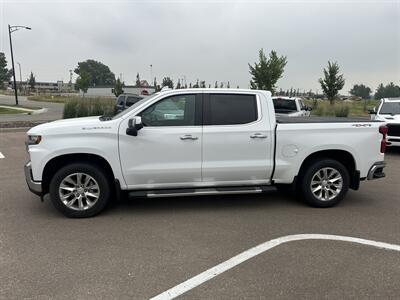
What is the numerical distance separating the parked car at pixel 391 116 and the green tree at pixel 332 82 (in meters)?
21.1

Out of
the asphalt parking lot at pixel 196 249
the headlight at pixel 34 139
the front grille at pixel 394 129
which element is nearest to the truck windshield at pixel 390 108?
the front grille at pixel 394 129

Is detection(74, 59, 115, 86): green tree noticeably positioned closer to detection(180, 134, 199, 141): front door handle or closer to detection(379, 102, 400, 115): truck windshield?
detection(379, 102, 400, 115): truck windshield

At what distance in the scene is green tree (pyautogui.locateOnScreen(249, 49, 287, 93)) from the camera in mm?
27641

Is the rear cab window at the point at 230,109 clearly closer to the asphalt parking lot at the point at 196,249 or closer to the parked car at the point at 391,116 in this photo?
the asphalt parking lot at the point at 196,249

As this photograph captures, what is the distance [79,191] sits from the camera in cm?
538

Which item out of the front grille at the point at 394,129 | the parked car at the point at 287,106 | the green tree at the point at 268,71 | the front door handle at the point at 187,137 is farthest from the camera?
the green tree at the point at 268,71

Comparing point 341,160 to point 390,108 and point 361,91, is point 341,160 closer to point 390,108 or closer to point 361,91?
point 390,108

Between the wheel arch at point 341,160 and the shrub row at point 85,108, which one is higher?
the wheel arch at point 341,160

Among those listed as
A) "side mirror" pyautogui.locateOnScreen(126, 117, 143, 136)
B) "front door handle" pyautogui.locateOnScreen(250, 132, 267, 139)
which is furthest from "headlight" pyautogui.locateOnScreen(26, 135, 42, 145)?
"front door handle" pyautogui.locateOnScreen(250, 132, 267, 139)

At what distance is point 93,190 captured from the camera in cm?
542

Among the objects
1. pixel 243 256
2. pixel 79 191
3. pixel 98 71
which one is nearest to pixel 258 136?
pixel 243 256

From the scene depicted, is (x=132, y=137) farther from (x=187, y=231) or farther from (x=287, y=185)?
(x=287, y=185)

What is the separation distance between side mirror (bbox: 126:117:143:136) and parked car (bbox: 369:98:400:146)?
8.39 m

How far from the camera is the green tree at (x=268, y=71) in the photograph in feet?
90.7
